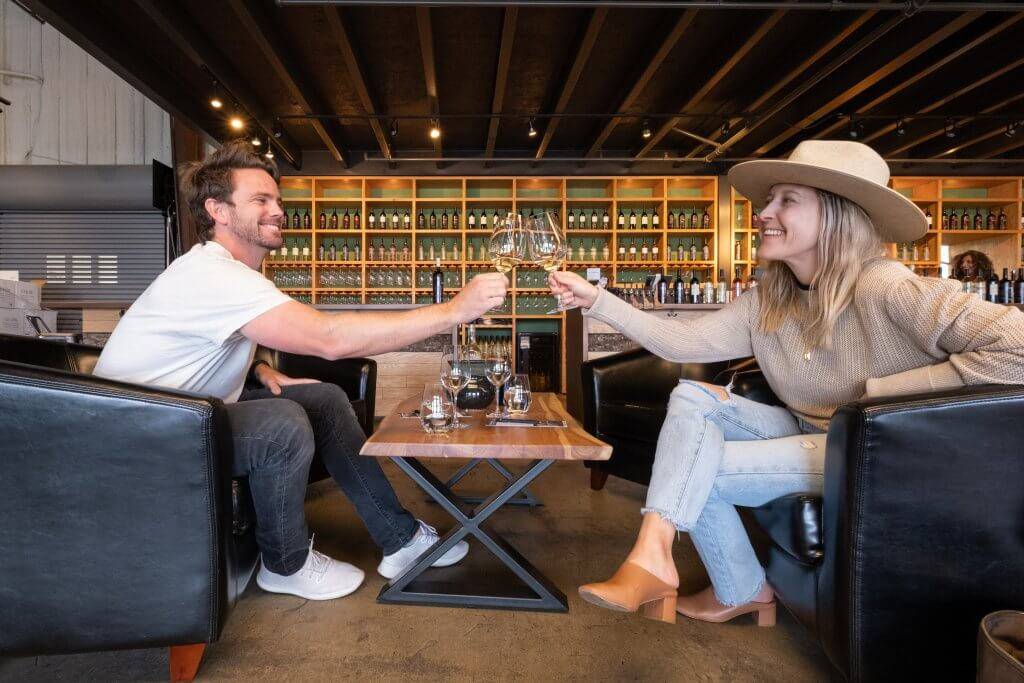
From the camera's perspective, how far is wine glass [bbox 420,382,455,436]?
1643mm

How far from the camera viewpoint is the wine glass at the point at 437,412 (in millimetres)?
1643

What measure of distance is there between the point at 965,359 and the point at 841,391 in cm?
30

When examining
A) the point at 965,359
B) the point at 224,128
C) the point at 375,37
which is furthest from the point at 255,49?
the point at 965,359

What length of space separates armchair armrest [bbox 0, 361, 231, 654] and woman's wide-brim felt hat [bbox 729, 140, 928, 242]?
60.4 inches

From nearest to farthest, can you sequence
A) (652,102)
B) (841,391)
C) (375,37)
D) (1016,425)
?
(1016,425), (841,391), (375,37), (652,102)

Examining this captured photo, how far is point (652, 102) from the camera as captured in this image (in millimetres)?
5477

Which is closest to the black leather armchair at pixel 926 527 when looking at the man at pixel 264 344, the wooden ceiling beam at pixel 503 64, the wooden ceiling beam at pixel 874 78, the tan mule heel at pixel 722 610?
the tan mule heel at pixel 722 610

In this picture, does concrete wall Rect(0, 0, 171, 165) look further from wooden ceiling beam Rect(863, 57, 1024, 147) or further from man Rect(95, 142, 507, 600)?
wooden ceiling beam Rect(863, 57, 1024, 147)

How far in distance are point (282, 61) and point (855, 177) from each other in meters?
4.36

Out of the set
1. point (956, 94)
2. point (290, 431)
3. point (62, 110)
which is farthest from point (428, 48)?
point (62, 110)

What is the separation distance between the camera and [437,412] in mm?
1667

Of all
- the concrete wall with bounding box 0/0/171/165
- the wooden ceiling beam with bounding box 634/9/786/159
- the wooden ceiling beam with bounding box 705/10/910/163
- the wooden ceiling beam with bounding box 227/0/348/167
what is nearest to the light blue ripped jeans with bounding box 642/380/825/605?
the wooden ceiling beam with bounding box 634/9/786/159

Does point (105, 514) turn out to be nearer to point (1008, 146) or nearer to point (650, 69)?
point (650, 69)

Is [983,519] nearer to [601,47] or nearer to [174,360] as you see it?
[174,360]
